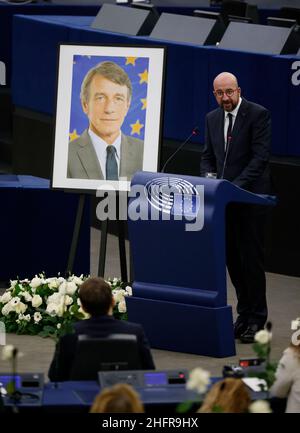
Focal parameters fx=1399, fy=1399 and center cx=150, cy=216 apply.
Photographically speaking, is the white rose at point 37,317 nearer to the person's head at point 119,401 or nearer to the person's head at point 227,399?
the person's head at point 227,399

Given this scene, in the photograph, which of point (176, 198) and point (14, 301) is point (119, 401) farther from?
point (14, 301)

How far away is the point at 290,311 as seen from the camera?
10.6 m

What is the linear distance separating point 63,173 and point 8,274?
1540 mm

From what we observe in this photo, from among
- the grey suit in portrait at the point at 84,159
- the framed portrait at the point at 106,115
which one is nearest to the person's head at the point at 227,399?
the framed portrait at the point at 106,115

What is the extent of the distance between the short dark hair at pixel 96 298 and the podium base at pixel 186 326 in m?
2.10

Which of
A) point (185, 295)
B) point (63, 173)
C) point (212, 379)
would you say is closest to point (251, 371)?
point (212, 379)

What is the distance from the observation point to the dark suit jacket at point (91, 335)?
6613mm

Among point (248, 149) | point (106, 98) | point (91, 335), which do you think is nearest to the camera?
point (91, 335)

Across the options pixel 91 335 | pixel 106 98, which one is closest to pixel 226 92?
pixel 106 98

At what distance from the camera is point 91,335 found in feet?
21.8

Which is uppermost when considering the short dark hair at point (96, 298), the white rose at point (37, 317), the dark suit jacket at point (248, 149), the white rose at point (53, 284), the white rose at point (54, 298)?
the dark suit jacket at point (248, 149)

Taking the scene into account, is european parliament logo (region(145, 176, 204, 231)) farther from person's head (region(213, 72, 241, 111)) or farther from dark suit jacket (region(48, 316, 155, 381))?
dark suit jacket (region(48, 316, 155, 381))

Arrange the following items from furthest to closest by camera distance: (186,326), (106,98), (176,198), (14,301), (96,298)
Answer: (106,98) < (14,301) < (186,326) < (176,198) < (96,298)

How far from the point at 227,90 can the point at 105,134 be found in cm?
123
